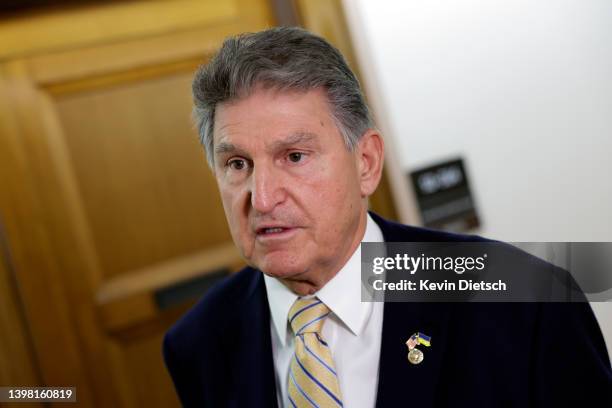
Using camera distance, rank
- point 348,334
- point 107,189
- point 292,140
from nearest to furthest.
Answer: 1. point 292,140
2. point 348,334
3. point 107,189

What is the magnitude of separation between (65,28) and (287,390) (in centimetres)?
130

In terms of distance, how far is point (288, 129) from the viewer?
3.01ft

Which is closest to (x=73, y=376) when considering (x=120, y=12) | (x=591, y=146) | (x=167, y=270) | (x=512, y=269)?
(x=167, y=270)

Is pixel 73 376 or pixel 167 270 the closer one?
pixel 73 376

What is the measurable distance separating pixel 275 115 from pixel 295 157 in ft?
0.25

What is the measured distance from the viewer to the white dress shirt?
98 cm

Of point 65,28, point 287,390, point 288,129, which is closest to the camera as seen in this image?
point 288,129

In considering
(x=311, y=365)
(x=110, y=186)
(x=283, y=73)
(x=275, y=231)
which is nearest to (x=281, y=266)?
(x=275, y=231)

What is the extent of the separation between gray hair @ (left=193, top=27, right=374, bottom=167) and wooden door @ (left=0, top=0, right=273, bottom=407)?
2.85 ft

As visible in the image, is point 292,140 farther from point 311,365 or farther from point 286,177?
point 311,365

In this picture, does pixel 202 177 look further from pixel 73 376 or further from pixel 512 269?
pixel 512 269

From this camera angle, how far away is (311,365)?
0.96 m

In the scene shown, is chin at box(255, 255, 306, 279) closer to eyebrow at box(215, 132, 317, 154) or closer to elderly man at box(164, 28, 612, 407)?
elderly man at box(164, 28, 612, 407)

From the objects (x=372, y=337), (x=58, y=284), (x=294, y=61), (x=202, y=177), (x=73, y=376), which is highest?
(x=294, y=61)
